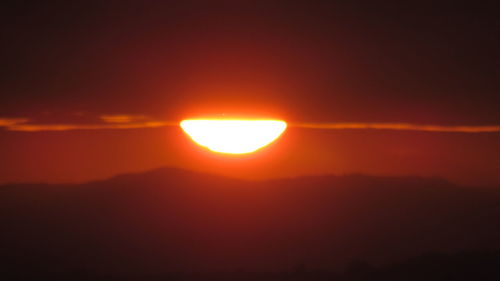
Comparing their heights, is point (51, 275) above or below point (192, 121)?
below

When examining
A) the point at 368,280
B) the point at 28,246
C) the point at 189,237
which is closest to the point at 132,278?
the point at 189,237

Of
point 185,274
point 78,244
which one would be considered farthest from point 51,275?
point 185,274

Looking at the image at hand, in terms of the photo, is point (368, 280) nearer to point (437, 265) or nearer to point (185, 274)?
point (437, 265)

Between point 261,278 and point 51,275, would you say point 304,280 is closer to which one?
point 261,278

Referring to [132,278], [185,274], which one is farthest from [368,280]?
[132,278]

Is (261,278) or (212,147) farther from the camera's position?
(212,147)

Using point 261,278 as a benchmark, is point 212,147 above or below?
above

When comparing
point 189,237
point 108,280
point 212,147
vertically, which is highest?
point 212,147

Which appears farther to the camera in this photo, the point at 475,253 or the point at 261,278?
the point at 475,253

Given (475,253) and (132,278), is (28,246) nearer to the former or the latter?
(132,278)
